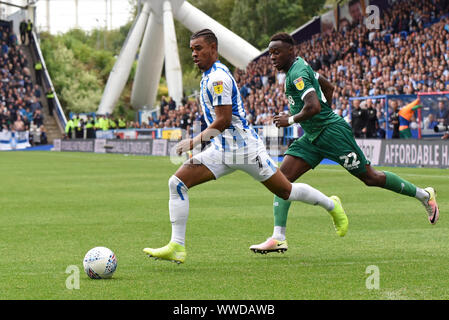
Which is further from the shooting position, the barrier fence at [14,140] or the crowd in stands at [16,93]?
the crowd in stands at [16,93]

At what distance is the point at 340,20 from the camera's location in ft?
148

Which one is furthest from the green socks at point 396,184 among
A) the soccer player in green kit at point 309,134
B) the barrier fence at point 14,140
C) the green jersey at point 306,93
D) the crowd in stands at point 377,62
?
the barrier fence at point 14,140

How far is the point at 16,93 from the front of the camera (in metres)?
63.7

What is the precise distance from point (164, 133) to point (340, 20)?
1194 centimetres

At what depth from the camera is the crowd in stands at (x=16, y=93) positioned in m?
60.3

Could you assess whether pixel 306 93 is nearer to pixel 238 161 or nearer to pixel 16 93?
pixel 238 161

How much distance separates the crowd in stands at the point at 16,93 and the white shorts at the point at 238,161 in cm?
5265

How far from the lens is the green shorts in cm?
889

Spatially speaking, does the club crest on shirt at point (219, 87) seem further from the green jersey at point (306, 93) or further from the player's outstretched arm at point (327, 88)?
the player's outstretched arm at point (327, 88)

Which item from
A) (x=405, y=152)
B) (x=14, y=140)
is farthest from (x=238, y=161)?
(x=14, y=140)

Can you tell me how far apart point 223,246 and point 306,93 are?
2.13 metres
